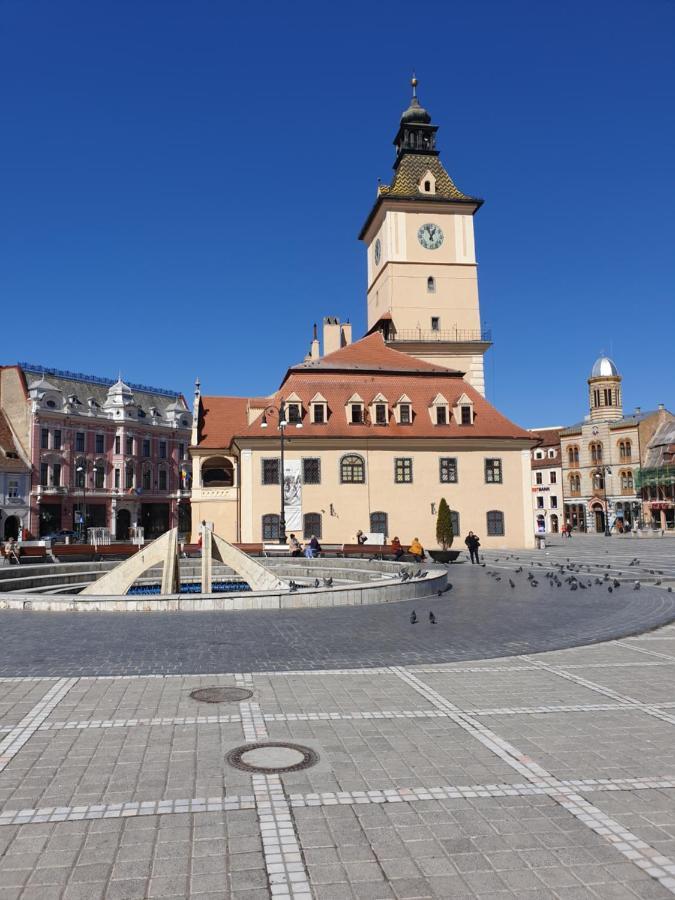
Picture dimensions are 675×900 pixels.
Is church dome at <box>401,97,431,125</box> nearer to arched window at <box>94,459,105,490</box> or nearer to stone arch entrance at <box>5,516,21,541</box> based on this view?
arched window at <box>94,459,105,490</box>

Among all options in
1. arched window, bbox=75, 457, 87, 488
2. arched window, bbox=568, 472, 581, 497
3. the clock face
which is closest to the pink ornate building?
arched window, bbox=75, 457, 87, 488

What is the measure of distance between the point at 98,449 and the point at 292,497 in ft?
108

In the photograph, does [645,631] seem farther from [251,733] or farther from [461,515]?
[461,515]

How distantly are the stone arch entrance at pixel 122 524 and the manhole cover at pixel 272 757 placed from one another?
6398 centimetres

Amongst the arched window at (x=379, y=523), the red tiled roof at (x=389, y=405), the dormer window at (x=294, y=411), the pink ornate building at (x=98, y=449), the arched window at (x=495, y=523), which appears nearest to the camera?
the arched window at (x=379, y=523)

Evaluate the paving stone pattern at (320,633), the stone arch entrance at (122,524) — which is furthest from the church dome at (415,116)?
the paving stone pattern at (320,633)

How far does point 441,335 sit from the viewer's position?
5800 cm

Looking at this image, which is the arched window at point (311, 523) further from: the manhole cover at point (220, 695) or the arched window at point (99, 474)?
the manhole cover at point (220, 695)

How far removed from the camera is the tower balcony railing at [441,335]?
57.5 meters

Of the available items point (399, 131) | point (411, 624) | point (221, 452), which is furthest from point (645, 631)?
point (399, 131)

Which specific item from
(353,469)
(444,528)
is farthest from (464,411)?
(444,528)

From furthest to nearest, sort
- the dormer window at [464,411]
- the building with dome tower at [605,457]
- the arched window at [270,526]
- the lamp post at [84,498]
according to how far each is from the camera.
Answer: the building with dome tower at [605,457], the lamp post at [84,498], the dormer window at [464,411], the arched window at [270,526]

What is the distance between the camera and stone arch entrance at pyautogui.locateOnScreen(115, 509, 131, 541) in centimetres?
6781

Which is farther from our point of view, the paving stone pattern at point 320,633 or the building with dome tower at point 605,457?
Answer: the building with dome tower at point 605,457
